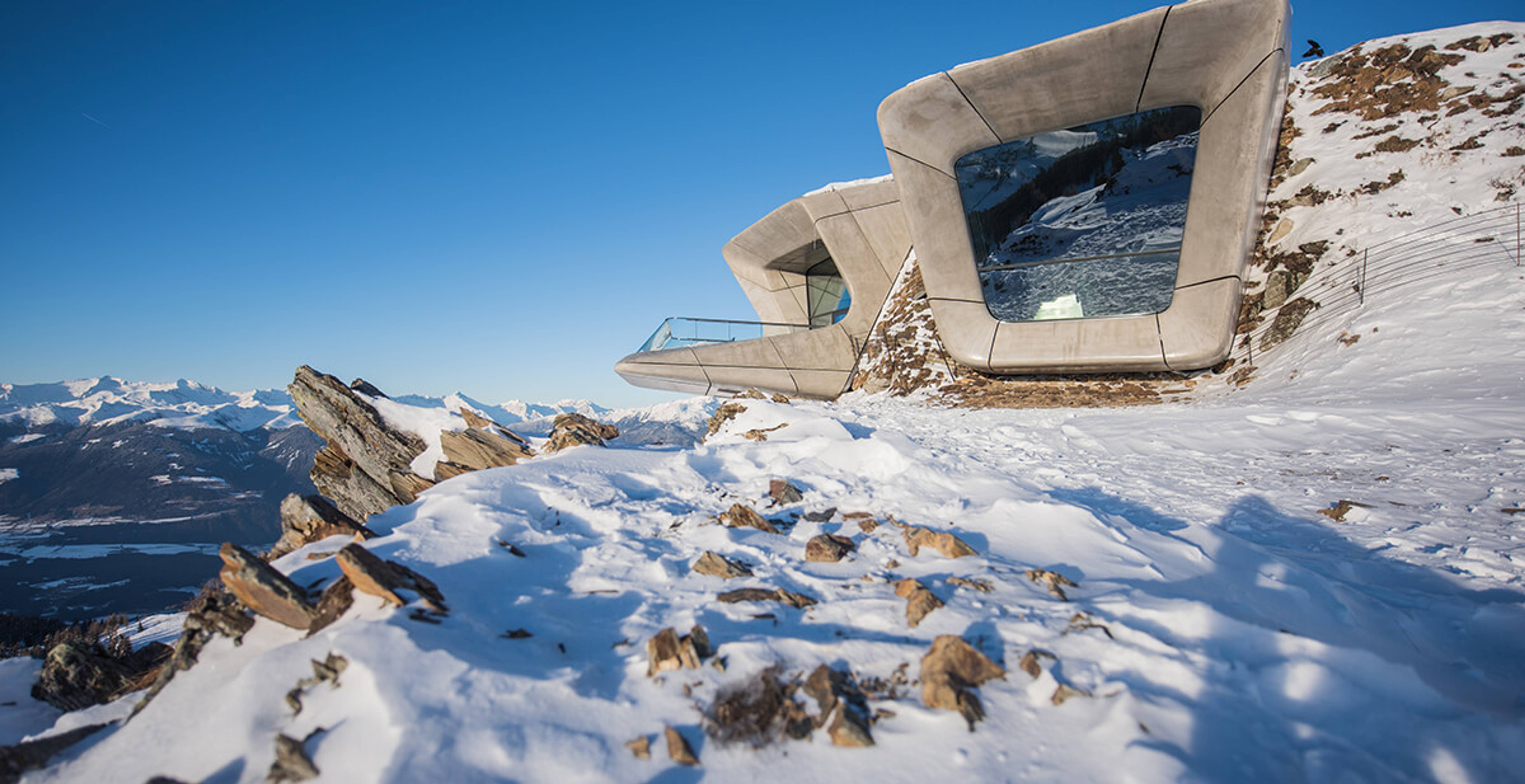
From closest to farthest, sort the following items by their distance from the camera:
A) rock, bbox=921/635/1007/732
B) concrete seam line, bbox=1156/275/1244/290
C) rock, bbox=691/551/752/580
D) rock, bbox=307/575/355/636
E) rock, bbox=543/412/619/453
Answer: rock, bbox=921/635/1007/732, rock, bbox=307/575/355/636, rock, bbox=691/551/752/580, rock, bbox=543/412/619/453, concrete seam line, bbox=1156/275/1244/290

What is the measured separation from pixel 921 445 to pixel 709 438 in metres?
2.82

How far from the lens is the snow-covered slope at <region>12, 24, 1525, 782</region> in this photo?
6.33 ft

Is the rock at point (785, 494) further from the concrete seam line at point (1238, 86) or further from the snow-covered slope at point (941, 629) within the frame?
the concrete seam line at point (1238, 86)

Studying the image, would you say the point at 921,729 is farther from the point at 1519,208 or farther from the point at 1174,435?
the point at 1519,208

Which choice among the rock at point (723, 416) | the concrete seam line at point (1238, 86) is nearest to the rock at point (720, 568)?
the rock at point (723, 416)

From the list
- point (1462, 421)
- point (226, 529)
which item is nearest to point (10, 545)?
point (226, 529)

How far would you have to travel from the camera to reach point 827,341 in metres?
18.8

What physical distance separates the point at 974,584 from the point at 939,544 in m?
Result: 0.56

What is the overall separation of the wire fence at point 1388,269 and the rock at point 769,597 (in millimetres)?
11091

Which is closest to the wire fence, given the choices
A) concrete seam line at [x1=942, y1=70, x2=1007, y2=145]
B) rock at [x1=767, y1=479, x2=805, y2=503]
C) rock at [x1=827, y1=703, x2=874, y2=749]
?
concrete seam line at [x1=942, y1=70, x2=1007, y2=145]

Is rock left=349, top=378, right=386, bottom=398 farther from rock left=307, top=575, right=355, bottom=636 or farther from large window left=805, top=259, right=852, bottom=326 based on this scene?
large window left=805, top=259, right=852, bottom=326

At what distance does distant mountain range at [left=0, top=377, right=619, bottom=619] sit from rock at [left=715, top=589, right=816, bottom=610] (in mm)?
57775

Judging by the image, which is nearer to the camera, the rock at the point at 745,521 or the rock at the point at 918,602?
the rock at the point at 918,602

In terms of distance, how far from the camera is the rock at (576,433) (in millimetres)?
6613
